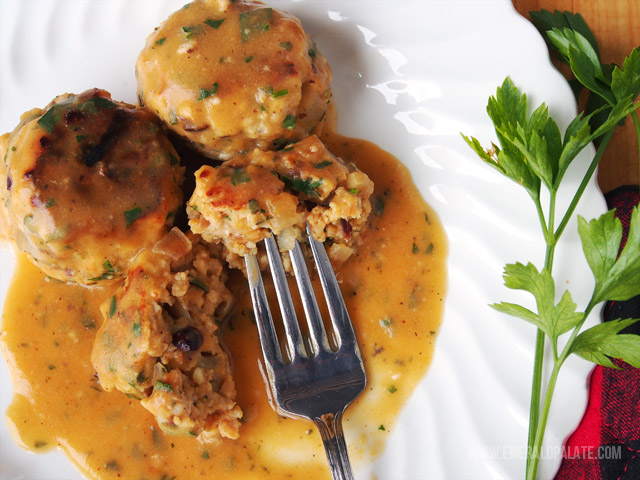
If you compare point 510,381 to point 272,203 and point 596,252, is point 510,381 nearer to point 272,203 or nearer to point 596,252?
point 596,252

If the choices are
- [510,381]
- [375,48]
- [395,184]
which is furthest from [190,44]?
[510,381]

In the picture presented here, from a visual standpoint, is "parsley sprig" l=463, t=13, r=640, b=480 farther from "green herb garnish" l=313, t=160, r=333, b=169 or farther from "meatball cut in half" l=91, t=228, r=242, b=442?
"meatball cut in half" l=91, t=228, r=242, b=442

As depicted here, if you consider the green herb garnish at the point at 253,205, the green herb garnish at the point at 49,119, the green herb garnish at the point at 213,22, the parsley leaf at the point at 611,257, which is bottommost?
the parsley leaf at the point at 611,257

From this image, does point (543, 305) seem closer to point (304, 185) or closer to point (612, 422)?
point (612, 422)

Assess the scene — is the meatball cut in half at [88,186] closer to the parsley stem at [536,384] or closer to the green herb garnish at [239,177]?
the green herb garnish at [239,177]

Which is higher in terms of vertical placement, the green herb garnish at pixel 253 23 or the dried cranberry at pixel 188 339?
the green herb garnish at pixel 253 23

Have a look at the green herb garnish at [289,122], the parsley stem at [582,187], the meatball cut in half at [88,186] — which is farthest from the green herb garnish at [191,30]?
the parsley stem at [582,187]
